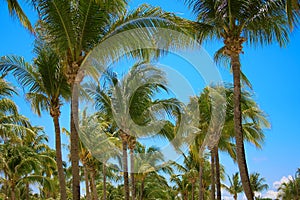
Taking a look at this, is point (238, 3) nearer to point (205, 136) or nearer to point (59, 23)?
point (59, 23)

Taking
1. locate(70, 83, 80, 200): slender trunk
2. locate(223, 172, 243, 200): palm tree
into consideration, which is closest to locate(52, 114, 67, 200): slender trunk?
locate(70, 83, 80, 200): slender trunk

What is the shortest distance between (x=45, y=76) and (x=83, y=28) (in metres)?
2.93

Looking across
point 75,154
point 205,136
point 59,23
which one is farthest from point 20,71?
point 205,136

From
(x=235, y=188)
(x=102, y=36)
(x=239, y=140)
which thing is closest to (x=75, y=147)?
(x=102, y=36)

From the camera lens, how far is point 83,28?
34.7ft

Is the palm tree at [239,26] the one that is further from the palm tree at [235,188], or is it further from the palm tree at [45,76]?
the palm tree at [235,188]

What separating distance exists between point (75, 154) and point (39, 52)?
4482 millimetres

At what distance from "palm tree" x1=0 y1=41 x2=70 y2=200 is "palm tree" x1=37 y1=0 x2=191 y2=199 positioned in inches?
73.8

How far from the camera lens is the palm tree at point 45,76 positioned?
41.2 feet

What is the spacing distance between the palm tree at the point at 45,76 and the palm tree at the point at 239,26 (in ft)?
15.8

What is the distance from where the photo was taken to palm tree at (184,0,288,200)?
10430 mm

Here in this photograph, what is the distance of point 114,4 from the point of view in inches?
388

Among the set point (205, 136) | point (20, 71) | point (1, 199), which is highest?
point (20, 71)

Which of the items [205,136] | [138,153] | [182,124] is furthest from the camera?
[138,153]
